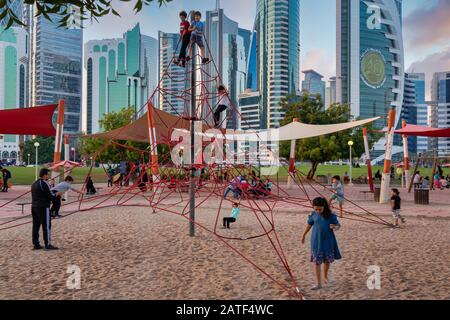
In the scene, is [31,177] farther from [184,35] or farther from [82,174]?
[184,35]

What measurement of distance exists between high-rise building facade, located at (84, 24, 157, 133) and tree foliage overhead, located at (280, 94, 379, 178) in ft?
426

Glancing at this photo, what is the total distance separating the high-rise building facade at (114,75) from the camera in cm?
15725

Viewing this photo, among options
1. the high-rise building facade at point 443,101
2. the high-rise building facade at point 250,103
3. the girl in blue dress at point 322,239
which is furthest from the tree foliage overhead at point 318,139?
the high-rise building facade at point 443,101

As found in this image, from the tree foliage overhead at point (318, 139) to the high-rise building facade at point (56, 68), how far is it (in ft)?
378

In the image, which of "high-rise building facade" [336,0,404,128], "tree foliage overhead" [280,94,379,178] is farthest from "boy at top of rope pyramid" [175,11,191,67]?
"high-rise building facade" [336,0,404,128]

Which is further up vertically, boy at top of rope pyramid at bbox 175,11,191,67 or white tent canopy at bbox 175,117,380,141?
boy at top of rope pyramid at bbox 175,11,191,67

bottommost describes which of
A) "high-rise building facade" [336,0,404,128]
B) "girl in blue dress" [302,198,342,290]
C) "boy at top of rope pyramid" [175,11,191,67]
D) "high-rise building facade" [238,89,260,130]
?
"girl in blue dress" [302,198,342,290]

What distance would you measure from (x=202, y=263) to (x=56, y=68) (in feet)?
470

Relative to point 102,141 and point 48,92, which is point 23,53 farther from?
point 102,141

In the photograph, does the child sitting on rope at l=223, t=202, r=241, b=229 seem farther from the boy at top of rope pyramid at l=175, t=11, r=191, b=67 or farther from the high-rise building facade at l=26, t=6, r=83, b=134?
the high-rise building facade at l=26, t=6, r=83, b=134

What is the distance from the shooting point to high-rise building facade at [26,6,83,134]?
13000 cm

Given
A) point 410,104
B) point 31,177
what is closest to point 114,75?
point 410,104
